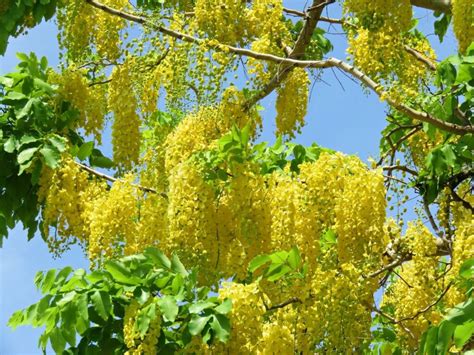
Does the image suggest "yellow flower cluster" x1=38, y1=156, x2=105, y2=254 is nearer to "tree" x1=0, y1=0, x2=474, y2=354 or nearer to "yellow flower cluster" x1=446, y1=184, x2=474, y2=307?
"tree" x1=0, y1=0, x2=474, y2=354

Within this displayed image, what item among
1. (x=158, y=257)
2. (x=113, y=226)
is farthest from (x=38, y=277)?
(x=158, y=257)

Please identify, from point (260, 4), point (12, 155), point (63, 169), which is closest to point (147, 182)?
point (63, 169)

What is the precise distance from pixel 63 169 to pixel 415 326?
183 centimetres

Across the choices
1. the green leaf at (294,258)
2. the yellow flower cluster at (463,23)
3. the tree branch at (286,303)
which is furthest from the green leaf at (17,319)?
the yellow flower cluster at (463,23)

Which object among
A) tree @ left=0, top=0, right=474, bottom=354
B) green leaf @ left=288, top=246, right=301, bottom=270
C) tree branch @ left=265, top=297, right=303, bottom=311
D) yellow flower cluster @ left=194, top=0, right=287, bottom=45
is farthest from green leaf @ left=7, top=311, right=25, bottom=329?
yellow flower cluster @ left=194, top=0, right=287, bottom=45

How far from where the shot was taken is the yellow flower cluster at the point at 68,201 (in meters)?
4.57

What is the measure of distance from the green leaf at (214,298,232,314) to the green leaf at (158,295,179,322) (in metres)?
0.16

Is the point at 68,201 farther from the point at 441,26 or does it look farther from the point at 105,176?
the point at 441,26

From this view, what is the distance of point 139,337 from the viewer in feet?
12.6

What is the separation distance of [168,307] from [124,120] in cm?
141

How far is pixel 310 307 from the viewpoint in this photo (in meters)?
3.92

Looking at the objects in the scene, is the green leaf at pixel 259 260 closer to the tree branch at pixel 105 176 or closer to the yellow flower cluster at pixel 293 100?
the tree branch at pixel 105 176

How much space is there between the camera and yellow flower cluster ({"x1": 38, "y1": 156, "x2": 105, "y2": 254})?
457 cm

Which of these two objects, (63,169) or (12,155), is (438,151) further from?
(12,155)
